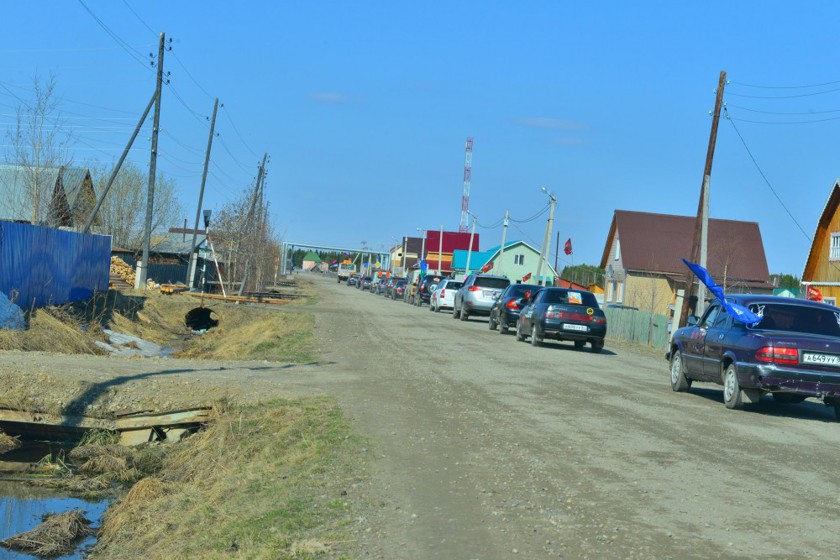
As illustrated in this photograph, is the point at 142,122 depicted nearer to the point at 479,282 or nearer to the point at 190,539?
the point at 479,282

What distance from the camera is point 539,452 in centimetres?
907

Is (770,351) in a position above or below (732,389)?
above

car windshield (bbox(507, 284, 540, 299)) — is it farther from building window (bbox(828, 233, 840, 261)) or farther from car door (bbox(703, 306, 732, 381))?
car door (bbox(703, 306, 732, 381))

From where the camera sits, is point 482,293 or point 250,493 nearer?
point 250,493

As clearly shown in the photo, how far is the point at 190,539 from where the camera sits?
6824 millimetres

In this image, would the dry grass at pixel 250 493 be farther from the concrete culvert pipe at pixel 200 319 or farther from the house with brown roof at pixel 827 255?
the house with brown roof at pixel 827 255

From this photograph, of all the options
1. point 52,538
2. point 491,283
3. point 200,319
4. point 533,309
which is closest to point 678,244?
point 491,283

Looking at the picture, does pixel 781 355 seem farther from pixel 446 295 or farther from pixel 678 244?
pixel 678 244

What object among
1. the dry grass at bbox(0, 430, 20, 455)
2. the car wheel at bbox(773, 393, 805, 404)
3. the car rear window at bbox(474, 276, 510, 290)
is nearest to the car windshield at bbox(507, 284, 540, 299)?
the car rear window at bbox(474, 276, 510, 290)

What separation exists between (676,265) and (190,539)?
5251 centimetres

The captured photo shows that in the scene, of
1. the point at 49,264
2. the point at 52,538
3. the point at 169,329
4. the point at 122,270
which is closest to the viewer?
the point at 52,538

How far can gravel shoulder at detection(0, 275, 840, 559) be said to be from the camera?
6098mm

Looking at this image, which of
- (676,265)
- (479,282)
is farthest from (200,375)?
(676,265)

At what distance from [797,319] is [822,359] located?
3.72 ft
